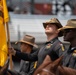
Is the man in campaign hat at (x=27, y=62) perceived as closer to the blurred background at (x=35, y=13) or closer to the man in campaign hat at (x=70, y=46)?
the man in campaign hat at (x=70, y=46)

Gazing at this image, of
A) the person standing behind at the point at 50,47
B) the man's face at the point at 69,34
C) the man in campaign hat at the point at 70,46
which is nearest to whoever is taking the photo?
the man in campaign hat at the point at 70,46

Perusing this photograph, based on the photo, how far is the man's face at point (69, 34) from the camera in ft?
17.4

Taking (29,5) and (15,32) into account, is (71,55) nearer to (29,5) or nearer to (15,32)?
(15,32)

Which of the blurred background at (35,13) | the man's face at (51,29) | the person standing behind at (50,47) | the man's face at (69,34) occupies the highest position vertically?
the man's face at (69,34)

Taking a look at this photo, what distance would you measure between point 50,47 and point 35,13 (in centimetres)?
1407

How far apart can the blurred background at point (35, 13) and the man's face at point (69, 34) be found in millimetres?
11488

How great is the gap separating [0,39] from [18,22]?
12.4 meters

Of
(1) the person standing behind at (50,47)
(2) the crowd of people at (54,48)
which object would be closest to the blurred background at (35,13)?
(2) the crowd of people at (54,48)

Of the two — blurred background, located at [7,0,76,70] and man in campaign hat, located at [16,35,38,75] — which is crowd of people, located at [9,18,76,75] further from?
blurred background, located at [7,0,76,70]

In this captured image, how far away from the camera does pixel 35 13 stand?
65.6 ft

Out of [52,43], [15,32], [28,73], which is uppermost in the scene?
[52,43]

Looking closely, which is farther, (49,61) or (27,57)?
(27,57)

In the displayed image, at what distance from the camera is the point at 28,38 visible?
7969 mm

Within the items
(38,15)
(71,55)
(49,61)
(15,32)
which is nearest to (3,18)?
(71,55)
